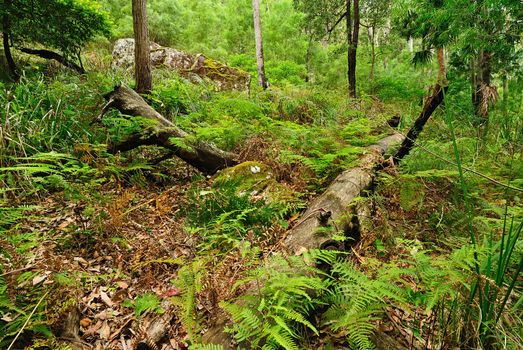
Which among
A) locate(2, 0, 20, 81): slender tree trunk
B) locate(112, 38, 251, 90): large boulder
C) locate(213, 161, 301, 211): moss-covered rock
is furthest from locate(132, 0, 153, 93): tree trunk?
locate(112, 38, 251, 90): large boulder

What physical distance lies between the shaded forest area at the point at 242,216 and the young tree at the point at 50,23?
0.03 meters

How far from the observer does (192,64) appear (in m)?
10.3

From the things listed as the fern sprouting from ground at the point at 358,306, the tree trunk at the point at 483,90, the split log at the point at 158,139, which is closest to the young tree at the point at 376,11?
the tree trunk at the point at 483,90

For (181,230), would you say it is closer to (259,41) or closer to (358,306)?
(358,306)

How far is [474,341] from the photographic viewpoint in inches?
54.2

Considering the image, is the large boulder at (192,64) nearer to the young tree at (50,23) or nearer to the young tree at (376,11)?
the young tree at (50,23)

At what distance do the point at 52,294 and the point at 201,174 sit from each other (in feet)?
8.62

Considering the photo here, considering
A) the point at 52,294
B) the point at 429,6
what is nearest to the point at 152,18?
the point at 429,6

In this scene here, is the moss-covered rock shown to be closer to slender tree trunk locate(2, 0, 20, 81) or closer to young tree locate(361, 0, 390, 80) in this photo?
slender tree trunk locate(2, 0, 20, 81)

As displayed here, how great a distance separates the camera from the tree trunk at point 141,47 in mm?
5531

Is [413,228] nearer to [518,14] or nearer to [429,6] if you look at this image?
[518,14]

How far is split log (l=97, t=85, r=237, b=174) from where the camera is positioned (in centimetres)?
401

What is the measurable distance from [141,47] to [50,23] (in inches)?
90.1

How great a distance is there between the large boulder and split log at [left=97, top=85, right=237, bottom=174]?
5890mm
